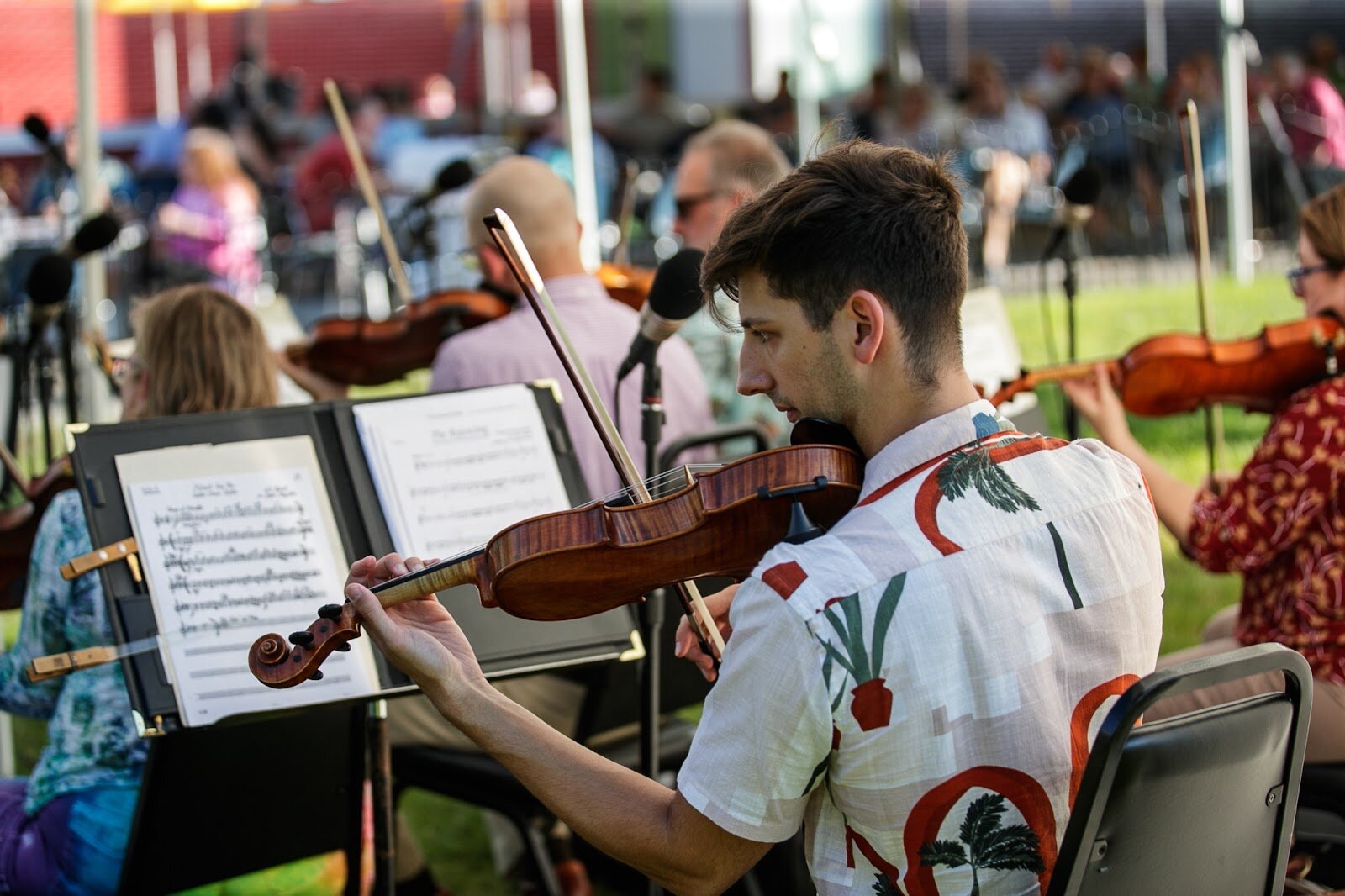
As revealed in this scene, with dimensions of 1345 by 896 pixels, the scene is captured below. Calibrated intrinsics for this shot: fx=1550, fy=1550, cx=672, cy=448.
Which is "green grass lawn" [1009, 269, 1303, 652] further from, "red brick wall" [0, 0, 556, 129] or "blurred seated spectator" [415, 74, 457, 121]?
"red brick wall" [0, 0, 556, 129]

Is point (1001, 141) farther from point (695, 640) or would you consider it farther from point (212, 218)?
point (695, 640)

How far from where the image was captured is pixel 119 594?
98.1 inches

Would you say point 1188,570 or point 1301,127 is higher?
point 1301,127

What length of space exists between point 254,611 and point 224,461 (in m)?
0.27

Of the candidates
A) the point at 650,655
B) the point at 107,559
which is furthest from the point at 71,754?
the point at 650,655

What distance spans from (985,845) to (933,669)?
0.70 feet

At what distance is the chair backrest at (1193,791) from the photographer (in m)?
1.63

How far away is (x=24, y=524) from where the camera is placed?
3256 mm

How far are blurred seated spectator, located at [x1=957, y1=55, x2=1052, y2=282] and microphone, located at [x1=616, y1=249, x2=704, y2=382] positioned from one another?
310 inches

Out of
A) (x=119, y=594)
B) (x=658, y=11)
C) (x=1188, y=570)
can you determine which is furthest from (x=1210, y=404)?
(x=658, y=11)

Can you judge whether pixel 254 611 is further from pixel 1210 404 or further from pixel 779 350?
pixel 1210 404

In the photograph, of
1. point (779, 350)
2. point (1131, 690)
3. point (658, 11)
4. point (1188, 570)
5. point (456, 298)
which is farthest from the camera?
point (658, 11)

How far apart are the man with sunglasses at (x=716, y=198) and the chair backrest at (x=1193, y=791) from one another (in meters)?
2.73

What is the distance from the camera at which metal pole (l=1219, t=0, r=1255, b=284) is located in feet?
32.8
